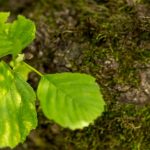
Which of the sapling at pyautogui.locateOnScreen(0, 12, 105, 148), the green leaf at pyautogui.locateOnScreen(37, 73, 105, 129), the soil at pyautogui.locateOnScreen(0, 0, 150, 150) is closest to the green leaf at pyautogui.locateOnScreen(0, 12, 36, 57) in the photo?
the sapling at pyautogui.locateOnScreen(0, 12, 105, 148)

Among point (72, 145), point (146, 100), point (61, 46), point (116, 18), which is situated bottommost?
point (72, 145)

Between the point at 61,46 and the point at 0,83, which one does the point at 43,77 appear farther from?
the point at 61,46

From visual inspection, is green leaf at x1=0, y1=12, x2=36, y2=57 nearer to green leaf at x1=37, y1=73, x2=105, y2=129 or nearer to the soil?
green leaf at x1=37, y1=73, x2=105, y2=129

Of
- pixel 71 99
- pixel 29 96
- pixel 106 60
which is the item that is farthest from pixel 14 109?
pixel 106 60

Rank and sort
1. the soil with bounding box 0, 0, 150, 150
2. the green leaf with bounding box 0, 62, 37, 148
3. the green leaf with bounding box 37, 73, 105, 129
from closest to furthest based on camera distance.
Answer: the green leaf with bounding box 37, 73, 105, 129 < the green leaf with bounding box 0, 62, 37, 148 < the soil with bounding box 0, 0, 150, 150

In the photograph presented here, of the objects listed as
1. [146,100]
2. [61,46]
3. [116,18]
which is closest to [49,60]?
[61,46]

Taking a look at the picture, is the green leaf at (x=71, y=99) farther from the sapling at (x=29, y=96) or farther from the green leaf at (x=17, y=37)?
the green leaf at (x=17, y=37)
